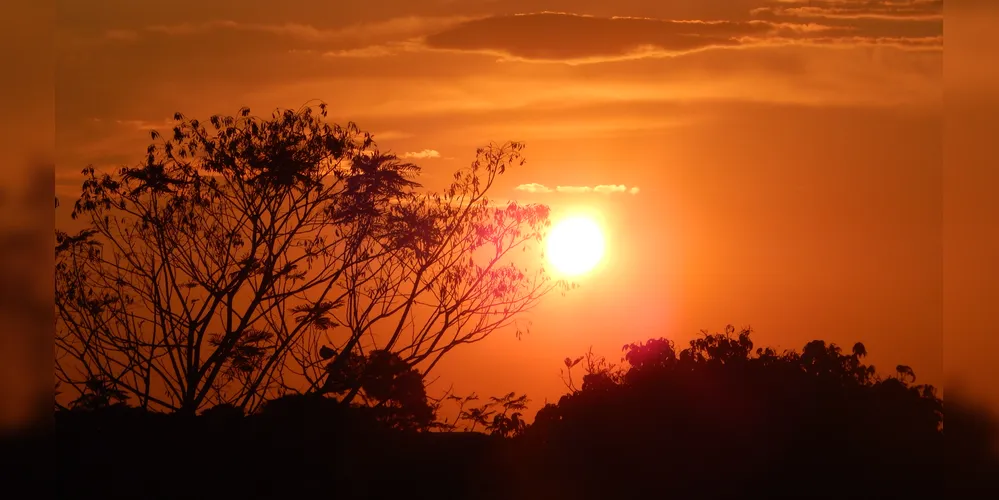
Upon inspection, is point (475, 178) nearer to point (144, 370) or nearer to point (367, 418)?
point (367, 418)

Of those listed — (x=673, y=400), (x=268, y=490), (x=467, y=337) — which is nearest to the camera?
(x=268, y=490)

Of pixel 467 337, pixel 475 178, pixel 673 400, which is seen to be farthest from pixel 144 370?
pixel 673 400

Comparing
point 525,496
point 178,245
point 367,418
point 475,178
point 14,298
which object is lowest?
point 525,496

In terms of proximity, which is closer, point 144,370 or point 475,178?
point 144,370

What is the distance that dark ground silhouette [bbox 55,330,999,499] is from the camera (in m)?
10.8

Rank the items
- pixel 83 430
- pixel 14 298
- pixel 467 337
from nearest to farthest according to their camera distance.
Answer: pixel 14 298, pixel 83 430, pixel 467 337

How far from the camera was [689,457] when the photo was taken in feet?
37.9

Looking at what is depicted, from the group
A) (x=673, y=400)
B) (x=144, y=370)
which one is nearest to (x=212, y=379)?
(x=144, y=370)

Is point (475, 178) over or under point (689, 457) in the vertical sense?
over

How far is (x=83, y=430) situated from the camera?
11.5 m

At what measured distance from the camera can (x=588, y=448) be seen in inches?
477

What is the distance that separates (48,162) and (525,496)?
7.27 meters

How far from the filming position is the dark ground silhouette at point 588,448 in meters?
10.8

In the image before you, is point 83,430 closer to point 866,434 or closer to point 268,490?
point 268,490
